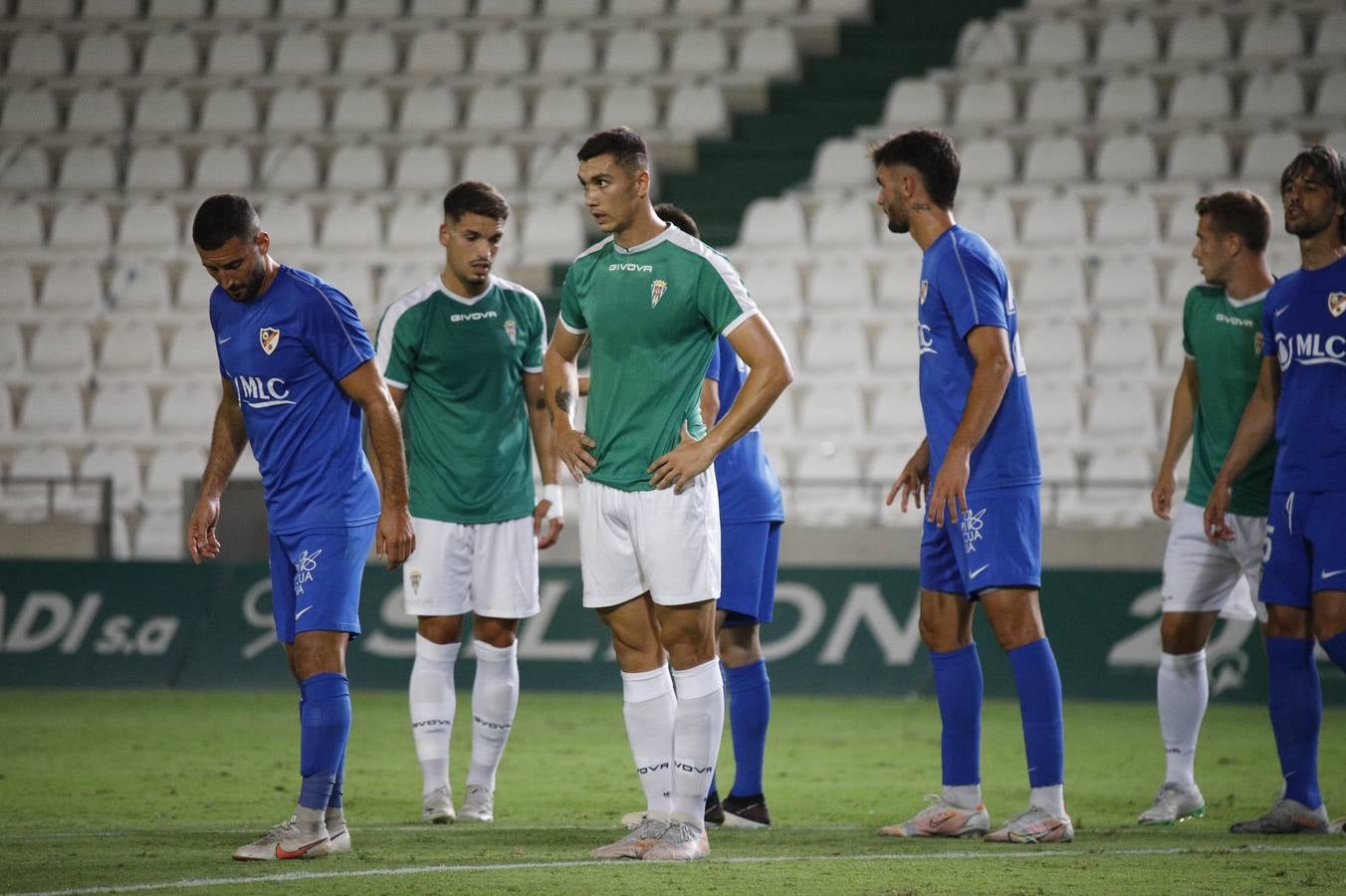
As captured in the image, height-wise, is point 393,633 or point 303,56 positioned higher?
point 303,56

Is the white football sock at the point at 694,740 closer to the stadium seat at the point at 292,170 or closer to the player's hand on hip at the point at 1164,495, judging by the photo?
the player's hand on hip at the point at 1164,495

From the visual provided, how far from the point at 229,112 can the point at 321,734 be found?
1464 centimetres

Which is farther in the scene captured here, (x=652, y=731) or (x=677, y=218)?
(x=677, y=218)

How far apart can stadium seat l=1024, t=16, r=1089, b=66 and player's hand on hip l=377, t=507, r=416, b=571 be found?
514 inches

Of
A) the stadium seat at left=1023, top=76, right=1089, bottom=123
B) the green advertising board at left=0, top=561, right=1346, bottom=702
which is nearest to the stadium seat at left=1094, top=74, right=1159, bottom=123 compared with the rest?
the stadium seat at left=1023, top=76, right=1089, bottom=123

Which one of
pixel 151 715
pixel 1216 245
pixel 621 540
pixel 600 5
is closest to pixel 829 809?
pixel 621 540

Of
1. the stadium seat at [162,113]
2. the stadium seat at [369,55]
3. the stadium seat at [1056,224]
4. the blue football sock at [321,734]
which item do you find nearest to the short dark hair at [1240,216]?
the blue football sock at [321,734]

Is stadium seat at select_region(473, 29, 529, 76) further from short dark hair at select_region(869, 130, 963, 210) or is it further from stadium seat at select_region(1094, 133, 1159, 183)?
short dark hair at select_region(869, 130, 963, 210)

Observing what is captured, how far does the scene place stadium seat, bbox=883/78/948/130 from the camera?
55.6 feet

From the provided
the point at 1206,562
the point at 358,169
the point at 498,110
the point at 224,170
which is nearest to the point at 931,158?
the point at 1206,562

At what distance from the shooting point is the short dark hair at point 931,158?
6137 mm

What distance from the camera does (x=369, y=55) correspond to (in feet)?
63.0

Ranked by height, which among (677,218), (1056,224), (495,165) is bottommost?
(677,218)

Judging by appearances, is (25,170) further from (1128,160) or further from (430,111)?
(1128,160)
